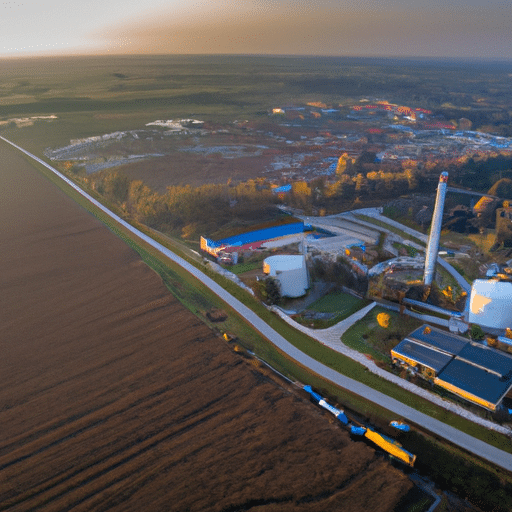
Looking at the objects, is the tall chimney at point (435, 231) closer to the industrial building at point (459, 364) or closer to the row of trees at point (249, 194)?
the industrial building at point (459, 364)

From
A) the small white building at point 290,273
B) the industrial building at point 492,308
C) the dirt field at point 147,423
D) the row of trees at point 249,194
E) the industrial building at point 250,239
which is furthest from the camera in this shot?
the row of trees at point 249,194

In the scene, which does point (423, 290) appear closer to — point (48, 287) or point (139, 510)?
point (139, 510)

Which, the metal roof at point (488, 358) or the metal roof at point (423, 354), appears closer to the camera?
the metal roof at point (488, 358)

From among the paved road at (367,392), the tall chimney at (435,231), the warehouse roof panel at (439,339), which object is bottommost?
the paved road at (367,392)

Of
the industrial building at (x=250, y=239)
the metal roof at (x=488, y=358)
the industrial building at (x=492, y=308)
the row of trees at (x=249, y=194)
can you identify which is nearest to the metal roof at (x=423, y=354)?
the metal roof at (x=488, y=358)

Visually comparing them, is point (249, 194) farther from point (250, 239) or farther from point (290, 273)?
point (290, 273)

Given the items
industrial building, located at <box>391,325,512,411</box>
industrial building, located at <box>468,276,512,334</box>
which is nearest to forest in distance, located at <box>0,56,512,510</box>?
industrial building, located at <box>391,325,512,411</box>
